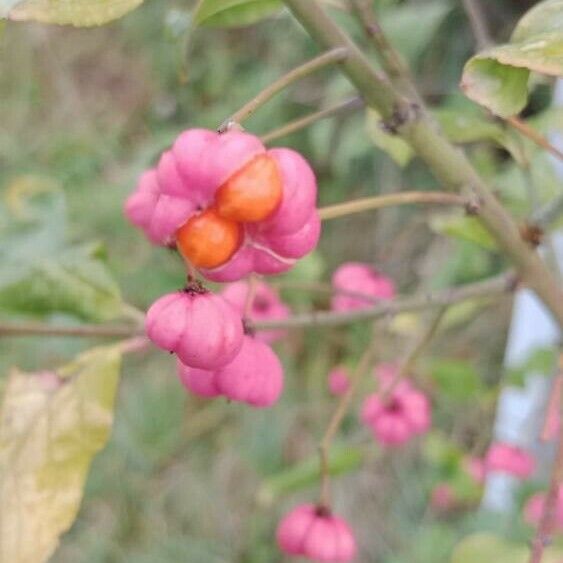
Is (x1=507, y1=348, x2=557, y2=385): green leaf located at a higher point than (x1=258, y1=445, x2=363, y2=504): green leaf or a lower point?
lower

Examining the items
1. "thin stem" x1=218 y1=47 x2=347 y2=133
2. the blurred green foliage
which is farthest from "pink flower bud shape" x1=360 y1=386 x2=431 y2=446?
"thin stem" x1=218 y1=47 x2=347 y2=133

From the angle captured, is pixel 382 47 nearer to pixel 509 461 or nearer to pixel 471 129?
pixel 471 129

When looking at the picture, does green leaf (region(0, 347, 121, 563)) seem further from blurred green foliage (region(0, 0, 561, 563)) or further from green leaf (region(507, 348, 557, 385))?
blurred green foliage (region(0, 0, 561, 563))

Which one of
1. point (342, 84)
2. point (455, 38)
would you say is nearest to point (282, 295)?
point (342, 84)

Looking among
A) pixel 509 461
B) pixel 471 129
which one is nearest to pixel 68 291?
pixel 471 129

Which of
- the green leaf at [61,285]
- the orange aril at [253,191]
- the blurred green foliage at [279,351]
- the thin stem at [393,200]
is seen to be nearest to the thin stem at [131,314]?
the green leaf at [61,285]

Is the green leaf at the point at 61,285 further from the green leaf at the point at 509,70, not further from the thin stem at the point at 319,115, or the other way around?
the green leaf at the point at 509,70

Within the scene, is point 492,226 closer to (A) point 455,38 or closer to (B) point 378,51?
(B) point 378,51
